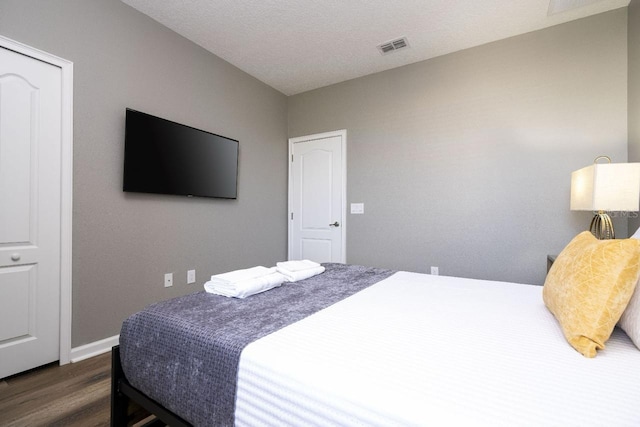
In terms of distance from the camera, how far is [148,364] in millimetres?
1063

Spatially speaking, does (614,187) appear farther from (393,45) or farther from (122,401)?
(122,401)

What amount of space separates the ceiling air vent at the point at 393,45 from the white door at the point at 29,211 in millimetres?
2677

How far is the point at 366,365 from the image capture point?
30.3 inches

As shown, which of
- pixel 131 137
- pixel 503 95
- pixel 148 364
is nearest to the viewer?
pixel 148 364

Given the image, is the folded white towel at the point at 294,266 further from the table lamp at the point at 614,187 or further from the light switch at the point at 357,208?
the table lamp at the point at 614,187

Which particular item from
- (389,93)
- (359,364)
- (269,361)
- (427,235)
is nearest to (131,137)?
(269,361)

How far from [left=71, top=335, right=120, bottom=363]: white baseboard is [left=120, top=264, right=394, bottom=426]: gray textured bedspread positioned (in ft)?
4.05

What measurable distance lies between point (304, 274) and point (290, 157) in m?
2.55

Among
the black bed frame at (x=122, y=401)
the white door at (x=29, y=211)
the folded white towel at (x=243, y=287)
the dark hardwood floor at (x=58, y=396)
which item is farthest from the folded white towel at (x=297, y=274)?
the white door at (x=29, y=211)

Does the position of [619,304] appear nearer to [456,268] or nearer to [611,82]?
[456,268]

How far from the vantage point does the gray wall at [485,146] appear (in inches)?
98.2

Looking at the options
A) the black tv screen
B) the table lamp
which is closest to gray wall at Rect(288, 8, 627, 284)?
the table lamp

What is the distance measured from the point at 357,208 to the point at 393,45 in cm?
177

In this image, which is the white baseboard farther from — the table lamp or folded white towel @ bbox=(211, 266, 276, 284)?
the table lamp
